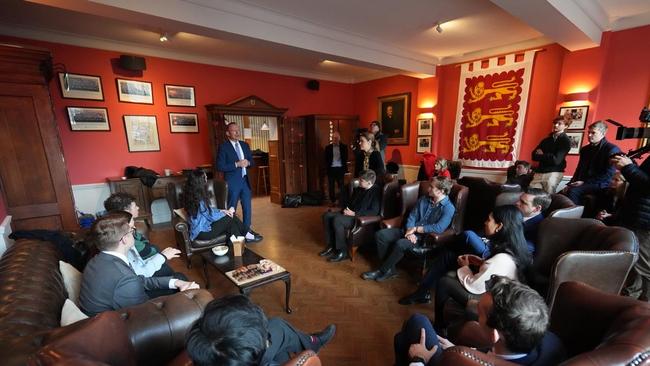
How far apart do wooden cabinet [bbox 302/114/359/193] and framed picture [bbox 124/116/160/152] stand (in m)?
→ 2.95

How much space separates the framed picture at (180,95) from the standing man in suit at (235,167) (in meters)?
1.58

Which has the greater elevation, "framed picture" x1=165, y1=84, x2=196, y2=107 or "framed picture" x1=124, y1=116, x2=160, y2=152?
"framed picture" x1=165, y1=84, x2=196, y2=107

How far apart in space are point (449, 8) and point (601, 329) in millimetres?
3451

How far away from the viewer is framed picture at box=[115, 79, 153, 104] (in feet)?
13.9

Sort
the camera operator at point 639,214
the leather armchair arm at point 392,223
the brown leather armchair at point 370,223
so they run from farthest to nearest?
the brown leather armchair at point 370,223, the leather armchair arm at point 392,223, the camera operator at point 639,214

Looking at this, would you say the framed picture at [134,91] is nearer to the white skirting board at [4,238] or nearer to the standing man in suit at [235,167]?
the standing man in suit at [235,167]

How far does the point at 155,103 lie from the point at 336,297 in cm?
435

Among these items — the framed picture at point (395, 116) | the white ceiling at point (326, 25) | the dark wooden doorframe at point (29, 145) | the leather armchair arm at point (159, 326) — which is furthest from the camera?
the framed picture at point (395, 116)

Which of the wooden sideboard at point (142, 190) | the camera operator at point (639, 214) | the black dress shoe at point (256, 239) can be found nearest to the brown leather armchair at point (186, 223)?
the black dress shoe at point (256, 239)

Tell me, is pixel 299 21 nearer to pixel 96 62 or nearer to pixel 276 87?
pixel 276 87

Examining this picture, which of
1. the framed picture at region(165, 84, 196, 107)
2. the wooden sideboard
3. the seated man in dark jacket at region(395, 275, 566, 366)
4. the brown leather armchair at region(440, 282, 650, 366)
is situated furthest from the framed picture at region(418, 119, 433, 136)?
the seated man in dark jacket at region(395, 275, 566, 366)

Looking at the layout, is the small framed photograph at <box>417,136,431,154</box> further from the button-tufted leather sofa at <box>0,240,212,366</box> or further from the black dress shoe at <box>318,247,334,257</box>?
→ the button-tufted leather sofa at <box>0,240,212,366</box>

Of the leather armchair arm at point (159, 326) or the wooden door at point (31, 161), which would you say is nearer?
the leather armchair arm at point (159, 326)

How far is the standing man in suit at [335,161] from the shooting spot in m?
5.75
